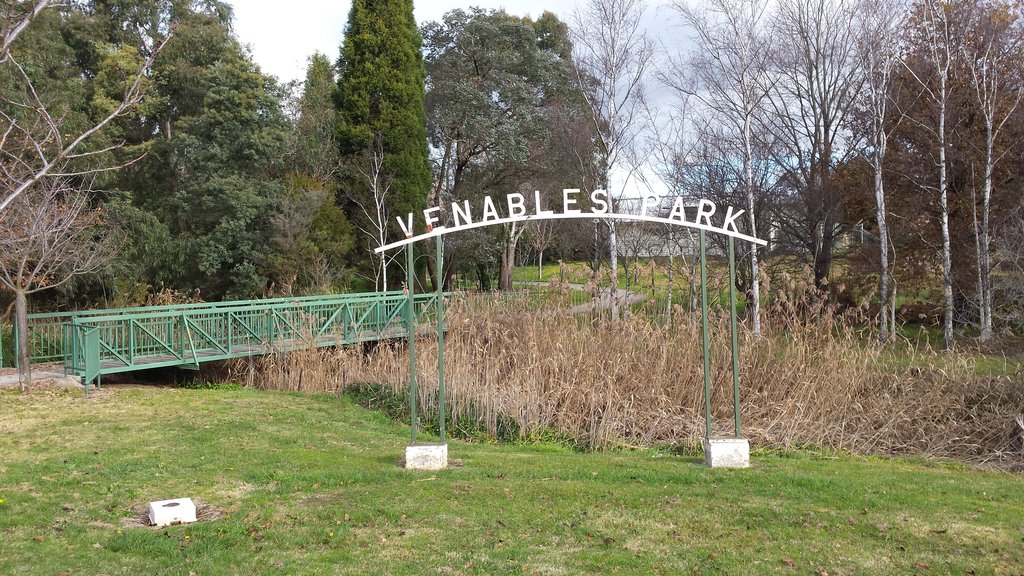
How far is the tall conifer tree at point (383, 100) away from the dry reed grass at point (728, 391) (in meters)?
12.6

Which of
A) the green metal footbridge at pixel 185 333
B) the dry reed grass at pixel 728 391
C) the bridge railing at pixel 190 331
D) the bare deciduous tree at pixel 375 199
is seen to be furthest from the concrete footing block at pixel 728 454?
the bare deciduous tree at pixel 375 199

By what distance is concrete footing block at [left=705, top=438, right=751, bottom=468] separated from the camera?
6.60 m

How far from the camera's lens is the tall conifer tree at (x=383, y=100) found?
69.9 feet

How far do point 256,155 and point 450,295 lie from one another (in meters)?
9.94

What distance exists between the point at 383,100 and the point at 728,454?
17022mm

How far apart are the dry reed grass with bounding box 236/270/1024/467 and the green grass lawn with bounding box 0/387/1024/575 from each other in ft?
1.81

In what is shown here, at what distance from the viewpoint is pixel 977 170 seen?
602 inches

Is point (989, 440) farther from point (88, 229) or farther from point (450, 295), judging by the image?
point (88, 229)

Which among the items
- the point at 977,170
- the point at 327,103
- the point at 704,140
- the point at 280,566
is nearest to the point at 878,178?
the point at 977,170

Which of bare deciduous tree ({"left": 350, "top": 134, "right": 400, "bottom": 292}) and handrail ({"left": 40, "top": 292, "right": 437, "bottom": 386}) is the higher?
bare deciduous tree ({"left": 350, "top": 134, "right": 400, "bottom": 292})

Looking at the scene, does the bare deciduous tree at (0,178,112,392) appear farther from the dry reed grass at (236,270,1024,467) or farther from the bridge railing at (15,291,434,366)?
the dry reed grass at (236,270,1024,467)

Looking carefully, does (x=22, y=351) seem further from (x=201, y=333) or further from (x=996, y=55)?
(x=996, y=55)

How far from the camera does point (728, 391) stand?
28.4 ft

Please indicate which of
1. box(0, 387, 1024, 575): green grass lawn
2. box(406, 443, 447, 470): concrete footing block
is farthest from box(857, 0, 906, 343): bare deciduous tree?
box(406, 443, 447, 470): concrete footing block
